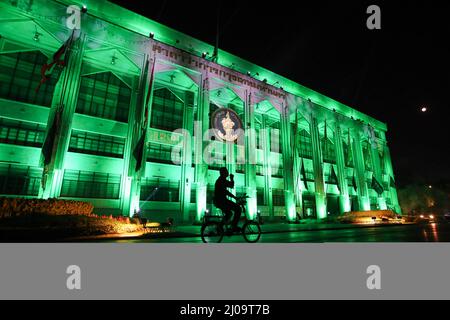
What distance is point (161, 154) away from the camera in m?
26.4

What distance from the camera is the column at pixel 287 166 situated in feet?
100

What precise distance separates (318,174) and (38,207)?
32860 mm

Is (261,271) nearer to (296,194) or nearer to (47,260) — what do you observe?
(47,260)

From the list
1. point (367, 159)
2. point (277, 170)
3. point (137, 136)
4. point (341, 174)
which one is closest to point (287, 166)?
point (277, 170)

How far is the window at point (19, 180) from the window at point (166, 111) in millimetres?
11700

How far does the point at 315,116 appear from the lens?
1491 inches

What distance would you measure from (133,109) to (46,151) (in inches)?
378

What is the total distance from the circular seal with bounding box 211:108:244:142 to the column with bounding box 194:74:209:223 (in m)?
1.08

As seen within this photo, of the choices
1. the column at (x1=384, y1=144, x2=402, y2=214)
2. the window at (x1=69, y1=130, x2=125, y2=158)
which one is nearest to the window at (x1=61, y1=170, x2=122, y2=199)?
the window at (x1=69, y1=130, x2=125, y2=158)

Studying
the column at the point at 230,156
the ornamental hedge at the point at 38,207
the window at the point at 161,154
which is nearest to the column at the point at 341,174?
the column at the point at 230,156

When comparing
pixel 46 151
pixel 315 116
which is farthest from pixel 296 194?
pixel 46 151

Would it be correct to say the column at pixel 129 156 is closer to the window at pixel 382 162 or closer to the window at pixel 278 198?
the window at pixel 278 198

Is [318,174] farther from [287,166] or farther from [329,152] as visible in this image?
[329,152]
